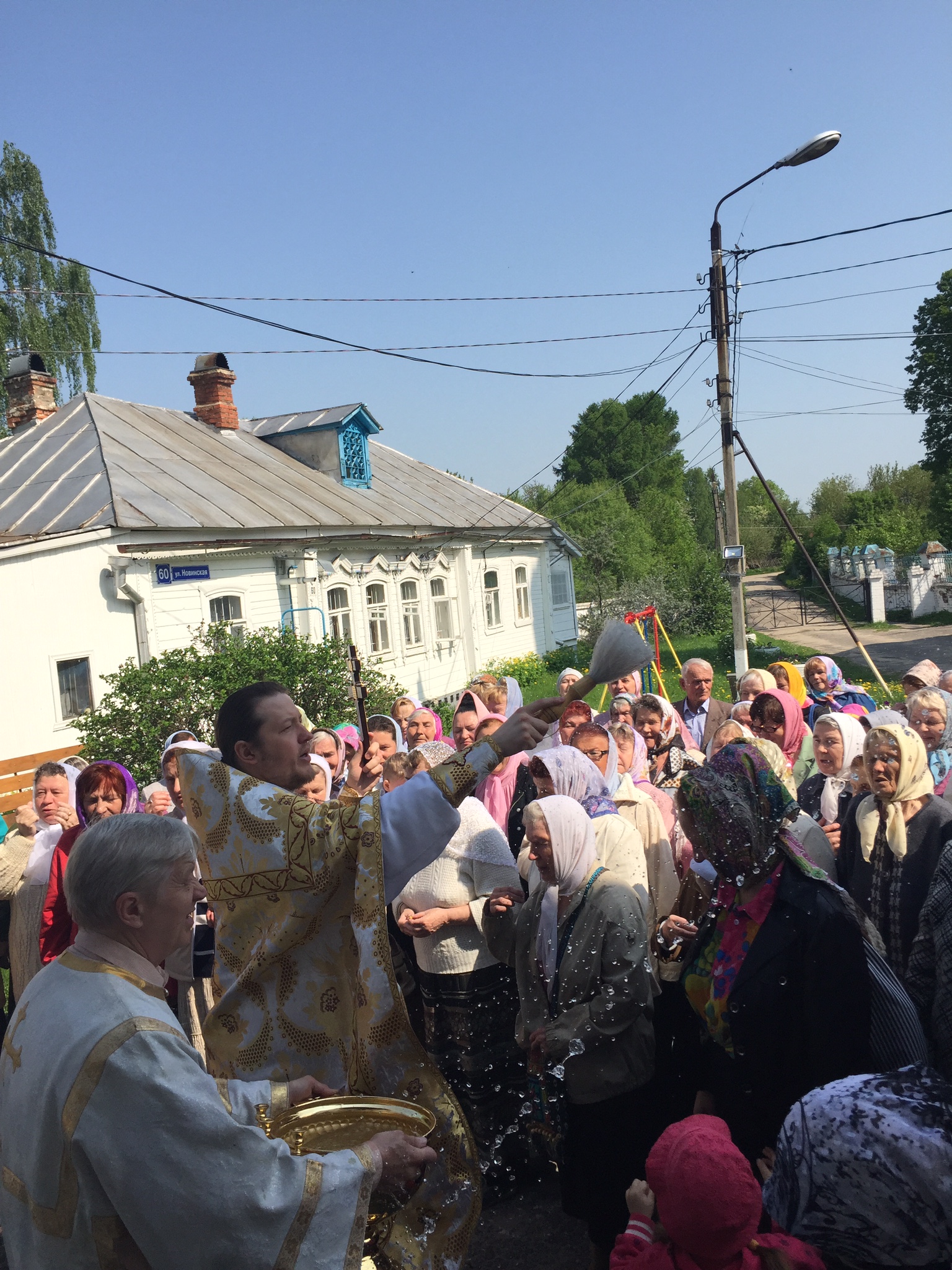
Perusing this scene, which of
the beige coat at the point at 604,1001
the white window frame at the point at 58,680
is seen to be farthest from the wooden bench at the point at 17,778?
the beige coat at the point at 604,1001

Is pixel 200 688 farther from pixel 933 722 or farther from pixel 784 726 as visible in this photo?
pixel 933 722

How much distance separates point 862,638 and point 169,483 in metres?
22.4

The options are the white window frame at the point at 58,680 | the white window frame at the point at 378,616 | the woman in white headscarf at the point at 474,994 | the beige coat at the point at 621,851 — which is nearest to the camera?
the beige coat at the point at 621,851

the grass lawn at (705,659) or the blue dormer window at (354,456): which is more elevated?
the blue dormer window at (354,456)

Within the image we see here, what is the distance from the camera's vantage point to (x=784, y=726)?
19.4 ft

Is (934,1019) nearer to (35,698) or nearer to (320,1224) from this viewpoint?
(320,1224)

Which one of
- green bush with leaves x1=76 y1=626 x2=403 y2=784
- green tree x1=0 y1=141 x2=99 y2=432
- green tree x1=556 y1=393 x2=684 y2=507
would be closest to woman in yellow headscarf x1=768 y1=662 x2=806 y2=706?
green bush with leaves x1=76 y1=626 x2=403 y2=784

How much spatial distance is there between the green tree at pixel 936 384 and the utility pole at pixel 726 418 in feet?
98.2

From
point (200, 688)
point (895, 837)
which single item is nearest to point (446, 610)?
point (200, 688)

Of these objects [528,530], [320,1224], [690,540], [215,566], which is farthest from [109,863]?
[690,540]

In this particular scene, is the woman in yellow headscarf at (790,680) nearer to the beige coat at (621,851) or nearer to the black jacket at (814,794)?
the black jacket at (814,794)

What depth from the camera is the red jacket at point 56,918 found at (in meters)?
4.33

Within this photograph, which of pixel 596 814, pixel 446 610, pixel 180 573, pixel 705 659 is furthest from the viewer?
pixel 446 610

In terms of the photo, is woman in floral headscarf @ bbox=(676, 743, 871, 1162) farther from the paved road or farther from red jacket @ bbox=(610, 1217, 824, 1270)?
the paved road
